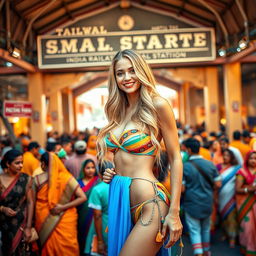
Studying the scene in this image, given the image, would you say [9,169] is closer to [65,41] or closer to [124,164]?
[124,164]

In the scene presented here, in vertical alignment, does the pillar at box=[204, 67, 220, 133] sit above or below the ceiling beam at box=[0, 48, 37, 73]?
below

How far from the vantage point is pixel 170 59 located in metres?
8.32

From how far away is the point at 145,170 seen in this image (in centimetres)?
221

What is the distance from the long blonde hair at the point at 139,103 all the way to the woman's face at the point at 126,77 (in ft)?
0.10

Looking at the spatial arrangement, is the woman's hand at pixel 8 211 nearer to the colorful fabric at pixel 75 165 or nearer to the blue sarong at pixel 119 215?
the blue sarong at pixel 119 215

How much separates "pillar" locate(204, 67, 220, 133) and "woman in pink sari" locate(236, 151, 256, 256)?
793 centimetres

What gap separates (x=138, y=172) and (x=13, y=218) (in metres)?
2.06

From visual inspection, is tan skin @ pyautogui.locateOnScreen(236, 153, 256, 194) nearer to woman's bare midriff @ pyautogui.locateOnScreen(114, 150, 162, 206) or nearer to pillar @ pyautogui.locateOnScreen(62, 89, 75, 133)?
woman's bare midriff @ pyautogui.locateOnScreen(114, 150, 162, 206)

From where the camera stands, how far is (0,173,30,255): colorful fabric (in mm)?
3752

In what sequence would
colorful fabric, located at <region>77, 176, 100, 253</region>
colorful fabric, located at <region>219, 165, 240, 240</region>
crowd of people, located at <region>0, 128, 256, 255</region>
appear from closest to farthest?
crowd of people, located at <region>0, 128, 256, 255</region>, colorful fabric, located at <region>77, 176, 100, 253</region>, colorful fabric, located at <region>219, 165, 240, 240</region>

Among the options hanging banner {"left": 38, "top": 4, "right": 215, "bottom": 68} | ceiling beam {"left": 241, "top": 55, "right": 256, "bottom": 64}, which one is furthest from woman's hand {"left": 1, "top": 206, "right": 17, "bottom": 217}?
ceiling beam {"left": 241, "top": 55, "right": 256, "bottom": 64}

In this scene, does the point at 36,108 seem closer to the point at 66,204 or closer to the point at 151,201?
the point at 66,204

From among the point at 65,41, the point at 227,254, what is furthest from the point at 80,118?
the point at 227,254

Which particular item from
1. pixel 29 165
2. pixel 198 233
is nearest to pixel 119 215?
pixel 198 233
